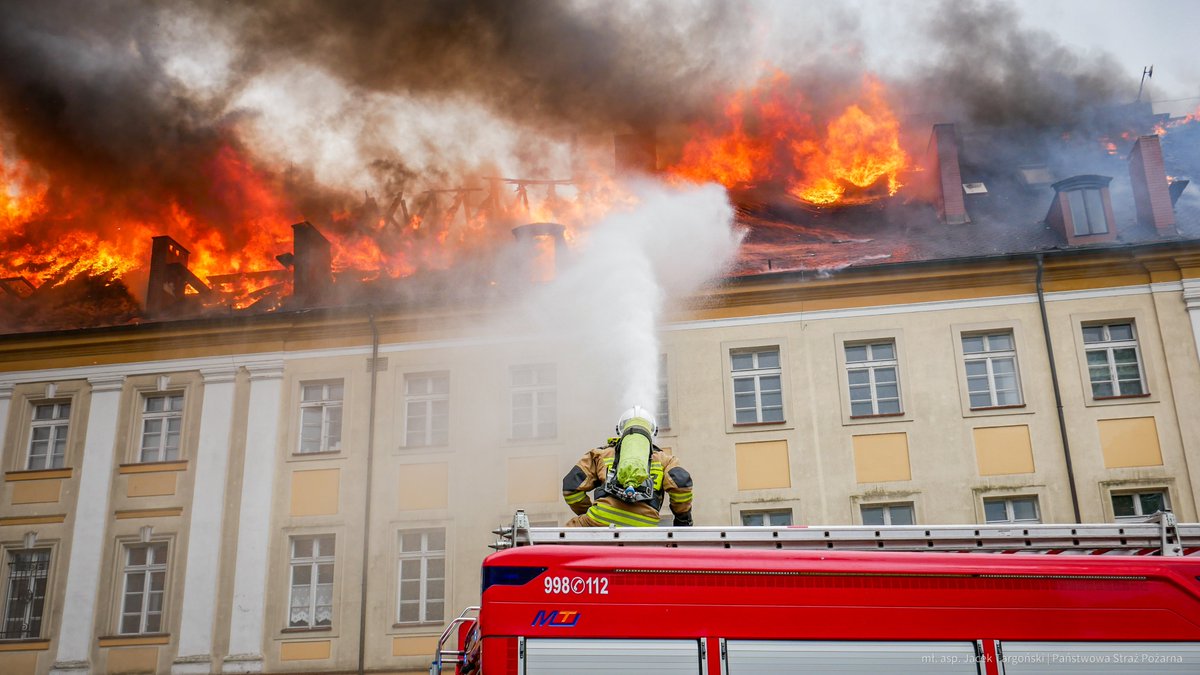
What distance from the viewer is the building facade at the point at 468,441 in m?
17.4

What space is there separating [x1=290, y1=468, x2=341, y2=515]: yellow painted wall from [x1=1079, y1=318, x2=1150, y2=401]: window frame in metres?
Result: 12.6

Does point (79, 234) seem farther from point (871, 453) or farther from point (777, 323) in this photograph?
point (871, 453)

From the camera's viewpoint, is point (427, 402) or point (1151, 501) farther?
point (427, 402)

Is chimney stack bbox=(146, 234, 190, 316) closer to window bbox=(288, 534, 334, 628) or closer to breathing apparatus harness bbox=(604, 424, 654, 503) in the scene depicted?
window bbox=(288, 534, 334, 628)

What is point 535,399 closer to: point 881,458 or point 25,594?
point 881,458

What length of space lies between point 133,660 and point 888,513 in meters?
12.6

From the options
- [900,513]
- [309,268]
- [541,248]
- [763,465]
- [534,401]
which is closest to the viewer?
[900,513]

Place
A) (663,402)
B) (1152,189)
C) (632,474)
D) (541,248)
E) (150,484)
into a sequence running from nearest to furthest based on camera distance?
(632,474) < (663,402) < (1152,189) < (150,484) < (541,248)

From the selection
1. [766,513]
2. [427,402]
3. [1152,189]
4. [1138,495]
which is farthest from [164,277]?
[1152,189]

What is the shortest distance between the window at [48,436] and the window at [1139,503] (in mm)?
17916

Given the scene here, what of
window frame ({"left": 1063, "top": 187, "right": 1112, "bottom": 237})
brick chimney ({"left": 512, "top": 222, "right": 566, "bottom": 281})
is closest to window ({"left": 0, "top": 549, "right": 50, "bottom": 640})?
brick chimney ({"left": 512, "top": 222, "right": 566, "bottom": 281})

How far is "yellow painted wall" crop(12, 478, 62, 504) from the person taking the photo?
19.4 meters

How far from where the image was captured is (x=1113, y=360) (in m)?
17.7

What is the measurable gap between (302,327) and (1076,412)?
1324cm
